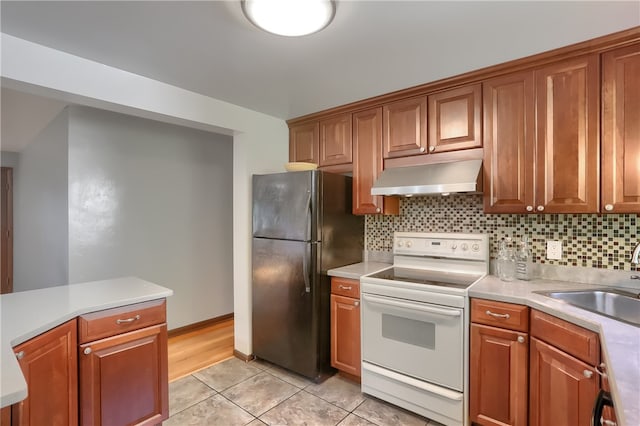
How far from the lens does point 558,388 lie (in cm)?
154

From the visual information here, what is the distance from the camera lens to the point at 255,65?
2010 mm

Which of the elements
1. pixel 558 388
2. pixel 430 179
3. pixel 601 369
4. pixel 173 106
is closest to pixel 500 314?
pixel 558 388

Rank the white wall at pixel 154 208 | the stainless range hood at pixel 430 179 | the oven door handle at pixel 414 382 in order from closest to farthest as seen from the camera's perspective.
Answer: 1. the oven door handle at pixel 414 382
2. the stainless range hood at pixel 430 179
3. the white wall at pixel 154 208

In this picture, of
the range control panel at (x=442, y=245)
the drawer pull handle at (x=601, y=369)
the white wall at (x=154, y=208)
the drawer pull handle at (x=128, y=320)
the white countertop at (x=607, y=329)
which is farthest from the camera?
the white wall at (x=154, y=208)

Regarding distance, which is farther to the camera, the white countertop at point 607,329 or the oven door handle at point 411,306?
the oven door handle at point 411,306

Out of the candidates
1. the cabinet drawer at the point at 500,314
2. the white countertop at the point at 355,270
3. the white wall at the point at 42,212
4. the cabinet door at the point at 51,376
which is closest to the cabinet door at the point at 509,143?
the cabinet drawer at the point at 500,314

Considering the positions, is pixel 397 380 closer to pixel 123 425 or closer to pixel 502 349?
pixel 502 349

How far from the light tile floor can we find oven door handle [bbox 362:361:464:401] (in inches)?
9.3

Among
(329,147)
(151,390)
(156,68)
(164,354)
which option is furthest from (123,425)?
(329,147)

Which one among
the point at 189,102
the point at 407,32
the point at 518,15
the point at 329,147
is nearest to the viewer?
the point at 518,15

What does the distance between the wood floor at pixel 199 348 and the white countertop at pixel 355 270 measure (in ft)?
4.55

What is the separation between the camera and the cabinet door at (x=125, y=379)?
1571 millimetres

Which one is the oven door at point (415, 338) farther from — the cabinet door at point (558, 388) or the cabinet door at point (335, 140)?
the cabinet door at point (335, 140)

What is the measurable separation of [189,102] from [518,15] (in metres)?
2.13
